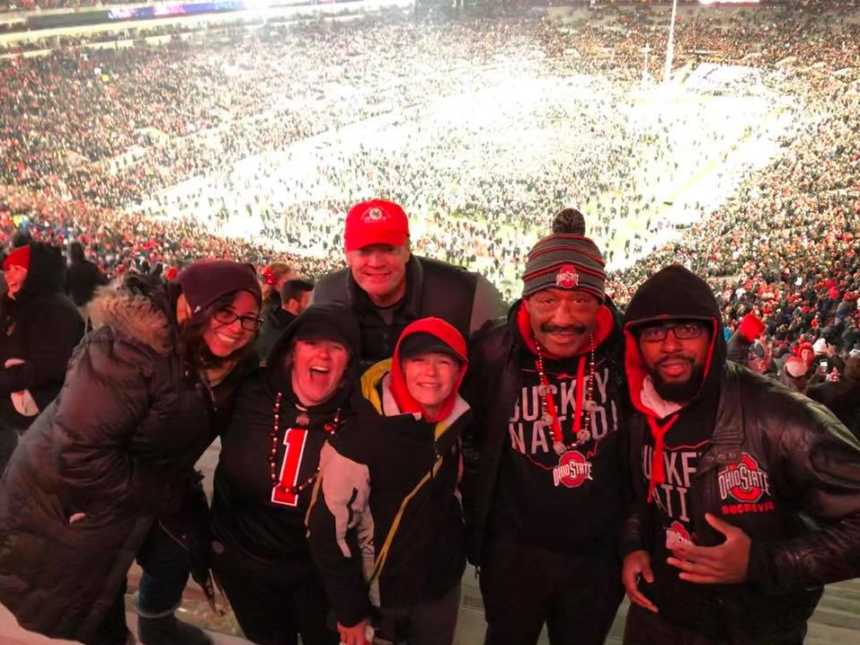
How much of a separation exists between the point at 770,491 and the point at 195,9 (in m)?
15.8

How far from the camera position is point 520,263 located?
11602mm

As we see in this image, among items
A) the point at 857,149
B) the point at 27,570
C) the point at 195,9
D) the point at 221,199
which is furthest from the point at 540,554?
the point at 195,9

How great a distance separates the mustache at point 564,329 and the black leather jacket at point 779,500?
32 cm

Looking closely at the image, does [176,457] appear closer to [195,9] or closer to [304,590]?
[304,590]

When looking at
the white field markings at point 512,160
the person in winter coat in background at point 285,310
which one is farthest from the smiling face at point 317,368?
the white field markings at point 512,160

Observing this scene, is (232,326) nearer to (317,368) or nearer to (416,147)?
(317,368)

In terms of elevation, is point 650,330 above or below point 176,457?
above

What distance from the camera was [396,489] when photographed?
1.35 metres

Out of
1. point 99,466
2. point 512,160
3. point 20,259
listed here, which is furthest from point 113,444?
point 512,160

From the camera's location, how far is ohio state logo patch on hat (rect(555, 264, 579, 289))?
1424mm

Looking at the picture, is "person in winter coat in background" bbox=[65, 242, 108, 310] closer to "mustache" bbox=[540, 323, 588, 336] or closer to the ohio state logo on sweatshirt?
"mustache" bbox=[540, 323, 588, 336]

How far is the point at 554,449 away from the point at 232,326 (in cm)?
87

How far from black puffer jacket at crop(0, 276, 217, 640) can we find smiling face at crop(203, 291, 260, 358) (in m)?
0.12

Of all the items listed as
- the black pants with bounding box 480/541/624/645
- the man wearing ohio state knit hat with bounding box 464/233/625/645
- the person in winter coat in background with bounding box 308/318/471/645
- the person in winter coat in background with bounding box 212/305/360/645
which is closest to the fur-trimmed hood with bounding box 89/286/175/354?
the person in winter coat in background with bounding box 212/305/360/645
